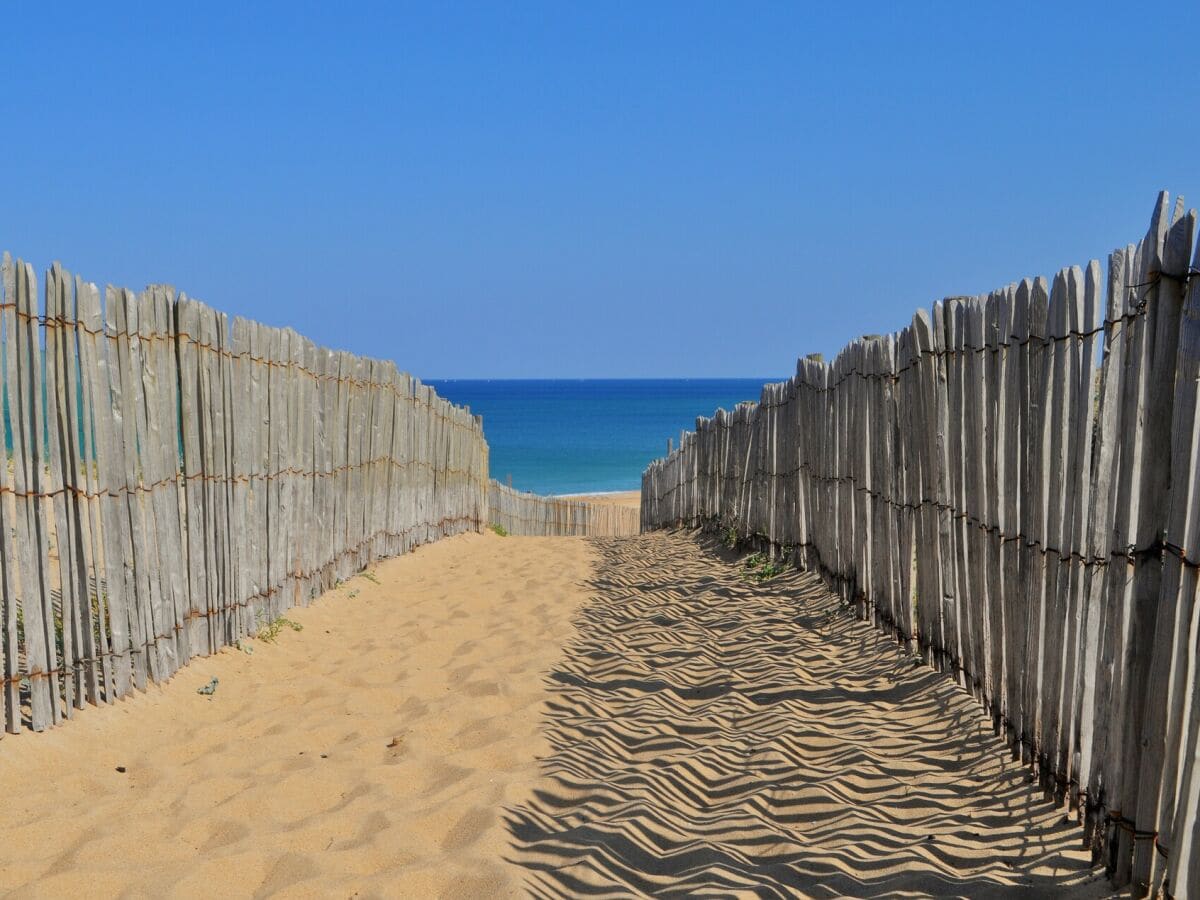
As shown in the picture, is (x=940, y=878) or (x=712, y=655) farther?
(x=712, y=655)

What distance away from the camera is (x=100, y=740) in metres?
4.15

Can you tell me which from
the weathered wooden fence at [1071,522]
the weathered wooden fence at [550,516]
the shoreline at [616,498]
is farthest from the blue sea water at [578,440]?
the weathered wooden fence at [1071,522]

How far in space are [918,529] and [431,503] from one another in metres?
6.58

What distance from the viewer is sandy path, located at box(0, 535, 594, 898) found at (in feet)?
10.2

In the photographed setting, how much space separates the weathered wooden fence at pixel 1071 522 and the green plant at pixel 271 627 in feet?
11.2

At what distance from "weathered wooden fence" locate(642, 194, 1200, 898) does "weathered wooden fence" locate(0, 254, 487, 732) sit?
3.45 meters

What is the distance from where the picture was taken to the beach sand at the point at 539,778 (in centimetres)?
308

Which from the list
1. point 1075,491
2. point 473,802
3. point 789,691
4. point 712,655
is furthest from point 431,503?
point 1075,491

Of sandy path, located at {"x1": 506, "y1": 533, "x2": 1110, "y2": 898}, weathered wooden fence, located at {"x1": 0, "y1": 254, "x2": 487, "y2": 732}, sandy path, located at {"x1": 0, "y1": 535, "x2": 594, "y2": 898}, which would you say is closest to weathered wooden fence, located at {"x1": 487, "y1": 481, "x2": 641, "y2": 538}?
weathered wooden fence, located at {"x1": 0, "y1": 254, "x2": 487, "y2": 732}

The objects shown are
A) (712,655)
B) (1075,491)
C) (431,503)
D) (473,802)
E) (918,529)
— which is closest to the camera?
(1075,491)

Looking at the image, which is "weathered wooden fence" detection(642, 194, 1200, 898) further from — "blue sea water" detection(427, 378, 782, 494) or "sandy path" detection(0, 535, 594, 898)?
"blue sea water" detection(427, 378, 782, 494)

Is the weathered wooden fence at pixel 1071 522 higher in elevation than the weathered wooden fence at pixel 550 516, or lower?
higher

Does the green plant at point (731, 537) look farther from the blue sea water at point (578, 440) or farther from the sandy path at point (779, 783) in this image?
the blue sea water at point (578, 440)

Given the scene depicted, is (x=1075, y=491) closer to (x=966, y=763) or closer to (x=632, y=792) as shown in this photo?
(x=966, y=763)
